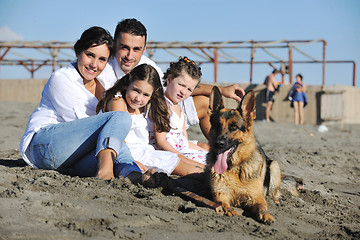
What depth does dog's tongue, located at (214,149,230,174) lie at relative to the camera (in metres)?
4.19

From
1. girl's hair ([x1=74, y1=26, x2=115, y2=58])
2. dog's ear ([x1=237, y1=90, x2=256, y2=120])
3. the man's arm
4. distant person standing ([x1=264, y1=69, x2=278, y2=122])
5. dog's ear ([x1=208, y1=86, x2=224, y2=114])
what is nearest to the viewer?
dog's ear ([x1=237, y1=90, x2=256, y2=120])

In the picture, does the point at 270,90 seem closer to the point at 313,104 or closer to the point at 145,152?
the point at 313,104

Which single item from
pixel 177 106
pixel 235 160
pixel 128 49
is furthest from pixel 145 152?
pixel 128 49

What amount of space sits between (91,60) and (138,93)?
686 mm

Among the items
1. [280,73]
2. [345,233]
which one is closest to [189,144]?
[345,233]

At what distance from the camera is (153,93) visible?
5.03 meters

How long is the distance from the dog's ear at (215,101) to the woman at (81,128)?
3.11 ft

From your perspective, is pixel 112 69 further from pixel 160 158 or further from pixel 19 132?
pixel 19 132

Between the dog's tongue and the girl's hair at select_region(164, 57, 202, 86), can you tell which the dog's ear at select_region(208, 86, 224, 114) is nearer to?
the dog's tongue

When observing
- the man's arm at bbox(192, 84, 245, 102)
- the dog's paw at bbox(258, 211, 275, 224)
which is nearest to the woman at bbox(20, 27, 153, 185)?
the dog's paw at bbox(258, 211, 275, 224)

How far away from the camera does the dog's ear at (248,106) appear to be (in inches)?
168

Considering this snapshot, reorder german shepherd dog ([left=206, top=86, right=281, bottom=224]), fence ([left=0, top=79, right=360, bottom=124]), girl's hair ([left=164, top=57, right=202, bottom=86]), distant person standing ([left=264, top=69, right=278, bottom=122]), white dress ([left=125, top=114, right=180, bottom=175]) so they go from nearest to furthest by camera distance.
→ 1. german shepherd dog ([left=206, top=86, right=281, bottom=224])
2. white dress ([left=125, top=114, right=180, bottom=175])
3. girl's hair ([left=164, top=57, right=202, bottom=86])
4. distant person standing ([left=264, top=69, right=278, bottom=122])
5. fence ([left=0, top=79, right=360, bottom=124])

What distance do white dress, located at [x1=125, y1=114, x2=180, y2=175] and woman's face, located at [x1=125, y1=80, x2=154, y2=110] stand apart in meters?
0.22

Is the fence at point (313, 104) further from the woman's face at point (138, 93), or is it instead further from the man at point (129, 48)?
the woman's face at point (138, 93)
